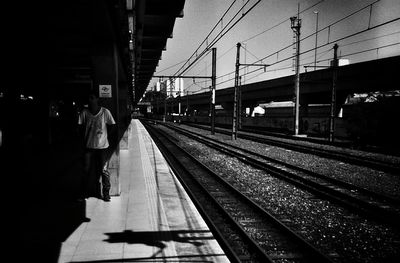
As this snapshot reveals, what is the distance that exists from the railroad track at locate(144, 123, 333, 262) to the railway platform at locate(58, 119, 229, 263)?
17.0 inches

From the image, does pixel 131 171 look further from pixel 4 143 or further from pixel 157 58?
pixel 157 58

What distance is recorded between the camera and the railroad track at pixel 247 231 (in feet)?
16.7

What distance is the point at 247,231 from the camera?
6348 millimetres

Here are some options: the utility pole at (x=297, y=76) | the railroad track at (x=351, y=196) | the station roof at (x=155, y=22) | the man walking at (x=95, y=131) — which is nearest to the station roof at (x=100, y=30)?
the station roof at (x=155, y=22)

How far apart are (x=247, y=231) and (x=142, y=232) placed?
217 cm

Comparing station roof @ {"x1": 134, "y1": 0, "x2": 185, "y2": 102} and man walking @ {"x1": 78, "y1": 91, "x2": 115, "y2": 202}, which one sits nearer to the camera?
man walking @ {"x1": 78, "y1": 91, "x2": 115, "y2": 202}

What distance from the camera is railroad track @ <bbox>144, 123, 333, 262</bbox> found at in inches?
200

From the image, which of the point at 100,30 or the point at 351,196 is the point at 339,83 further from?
the point at 100,30

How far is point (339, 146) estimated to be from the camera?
22.4 meters

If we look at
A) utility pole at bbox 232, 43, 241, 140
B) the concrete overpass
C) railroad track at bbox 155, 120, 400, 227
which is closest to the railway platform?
railroad track at bbox 155, 120, 400, 227

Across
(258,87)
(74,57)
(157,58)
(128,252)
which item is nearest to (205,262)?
(128,252)

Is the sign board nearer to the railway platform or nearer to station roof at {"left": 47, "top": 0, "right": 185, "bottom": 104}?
station roof at {"left": 47, "top": 0, "right": 185, "bottom": 104}

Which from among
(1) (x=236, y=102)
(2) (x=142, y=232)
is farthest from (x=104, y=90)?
(1) (x=236, y=102)

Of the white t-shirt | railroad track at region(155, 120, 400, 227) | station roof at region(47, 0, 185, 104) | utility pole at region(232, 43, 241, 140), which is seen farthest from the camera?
utility pole at region(232, 43, 241, 140)
